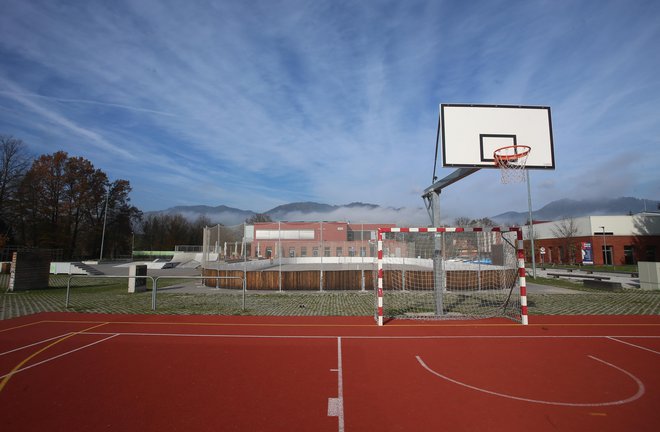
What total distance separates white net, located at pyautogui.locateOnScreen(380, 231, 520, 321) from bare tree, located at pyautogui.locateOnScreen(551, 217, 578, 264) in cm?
3710

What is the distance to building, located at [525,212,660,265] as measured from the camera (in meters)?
41.9

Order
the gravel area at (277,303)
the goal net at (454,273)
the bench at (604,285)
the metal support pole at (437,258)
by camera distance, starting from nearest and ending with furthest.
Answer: the metal support pole at (437,258), the gravel area at (277,303), the goal net at (454,273), the bench at (604,285)

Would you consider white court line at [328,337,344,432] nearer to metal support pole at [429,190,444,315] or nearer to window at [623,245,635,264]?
metal support pole at [429,190,444,315]

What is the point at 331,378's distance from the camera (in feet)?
17.5

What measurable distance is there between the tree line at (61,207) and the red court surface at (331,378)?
128ft

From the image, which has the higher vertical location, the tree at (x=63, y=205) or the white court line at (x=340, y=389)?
the tree at (x=63, y=205)

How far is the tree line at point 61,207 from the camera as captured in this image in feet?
134

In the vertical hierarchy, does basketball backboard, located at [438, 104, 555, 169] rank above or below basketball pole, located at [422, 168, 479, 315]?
above

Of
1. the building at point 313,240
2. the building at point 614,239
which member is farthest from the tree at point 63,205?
the building at point 614,239

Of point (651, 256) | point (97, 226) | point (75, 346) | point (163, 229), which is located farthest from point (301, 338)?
point (163, 229)

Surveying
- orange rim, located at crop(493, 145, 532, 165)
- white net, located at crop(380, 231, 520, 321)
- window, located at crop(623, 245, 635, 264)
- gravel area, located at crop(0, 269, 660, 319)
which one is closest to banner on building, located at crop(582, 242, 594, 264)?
window, located at crop(623, 245, 635, 264)

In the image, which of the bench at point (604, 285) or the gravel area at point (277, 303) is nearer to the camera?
the gravel area at point (277, 303)

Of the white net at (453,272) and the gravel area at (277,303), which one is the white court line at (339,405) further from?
the white net at (453,272)

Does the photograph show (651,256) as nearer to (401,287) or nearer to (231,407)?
(401,287)
